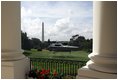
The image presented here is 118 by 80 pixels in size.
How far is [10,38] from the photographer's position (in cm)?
2858

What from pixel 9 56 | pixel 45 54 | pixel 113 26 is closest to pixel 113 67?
pixel 113 26

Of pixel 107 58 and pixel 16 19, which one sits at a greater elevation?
pixel 16 19

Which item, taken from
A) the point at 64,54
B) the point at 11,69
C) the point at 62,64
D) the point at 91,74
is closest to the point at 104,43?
the point at 91,74

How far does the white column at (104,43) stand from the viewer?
2067cm

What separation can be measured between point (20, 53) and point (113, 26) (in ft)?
46.7

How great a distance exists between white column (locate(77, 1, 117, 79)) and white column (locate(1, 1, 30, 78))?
10446 mm

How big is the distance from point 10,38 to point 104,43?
12635mm

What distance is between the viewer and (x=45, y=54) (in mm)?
95688

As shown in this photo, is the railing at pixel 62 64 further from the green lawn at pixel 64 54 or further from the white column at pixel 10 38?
the green lawn at pixel 64 54

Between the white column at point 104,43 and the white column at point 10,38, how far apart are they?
34.3ft

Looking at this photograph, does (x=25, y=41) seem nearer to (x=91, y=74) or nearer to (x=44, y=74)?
(x=44, y=74)

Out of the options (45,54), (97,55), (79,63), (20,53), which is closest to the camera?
(97,55)

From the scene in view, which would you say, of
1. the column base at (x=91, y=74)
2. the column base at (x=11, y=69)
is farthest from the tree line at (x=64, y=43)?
the column base at (x=91, y=74)

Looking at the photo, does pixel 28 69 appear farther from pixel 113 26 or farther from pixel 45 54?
pixel 45 54
